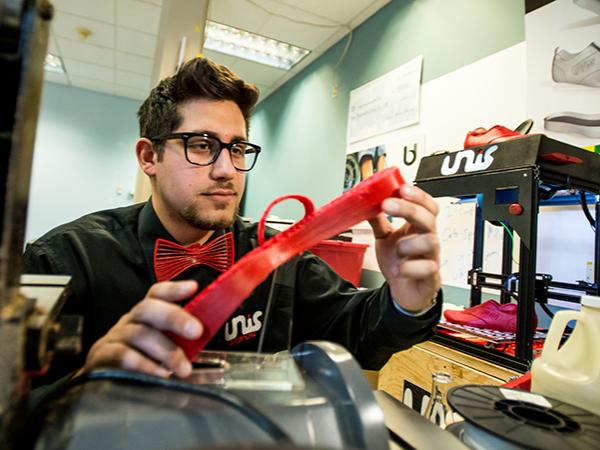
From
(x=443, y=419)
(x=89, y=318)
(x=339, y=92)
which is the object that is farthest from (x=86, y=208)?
(x=443, y=419)

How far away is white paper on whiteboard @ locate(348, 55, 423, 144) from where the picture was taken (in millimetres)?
2246

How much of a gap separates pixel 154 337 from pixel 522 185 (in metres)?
0.97

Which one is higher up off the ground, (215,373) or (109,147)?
(109,147)

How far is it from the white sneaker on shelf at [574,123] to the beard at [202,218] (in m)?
1.24

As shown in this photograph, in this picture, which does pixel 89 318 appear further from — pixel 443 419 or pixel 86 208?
pixel 86 208

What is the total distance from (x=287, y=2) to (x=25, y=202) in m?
2.82

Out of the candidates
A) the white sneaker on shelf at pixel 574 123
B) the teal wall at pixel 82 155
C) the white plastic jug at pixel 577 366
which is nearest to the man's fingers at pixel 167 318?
the white plastic jug at pixel 577 366

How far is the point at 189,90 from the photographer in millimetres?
1025

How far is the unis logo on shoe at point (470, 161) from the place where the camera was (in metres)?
1.12

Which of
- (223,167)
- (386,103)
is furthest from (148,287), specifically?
(386,103)

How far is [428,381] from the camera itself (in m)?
1.23

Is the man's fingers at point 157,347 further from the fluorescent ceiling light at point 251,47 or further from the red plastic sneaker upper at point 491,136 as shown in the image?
the fluorescent ceiling light at point 251,47

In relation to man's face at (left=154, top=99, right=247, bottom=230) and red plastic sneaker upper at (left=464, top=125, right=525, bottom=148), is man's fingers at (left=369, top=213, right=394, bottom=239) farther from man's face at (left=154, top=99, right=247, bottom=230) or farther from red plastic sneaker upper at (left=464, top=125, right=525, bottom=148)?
red plastic sneaker upper at (left=464, top=125, right=525, bottom=148)

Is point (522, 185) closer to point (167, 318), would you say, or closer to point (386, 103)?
point (167, 318)
